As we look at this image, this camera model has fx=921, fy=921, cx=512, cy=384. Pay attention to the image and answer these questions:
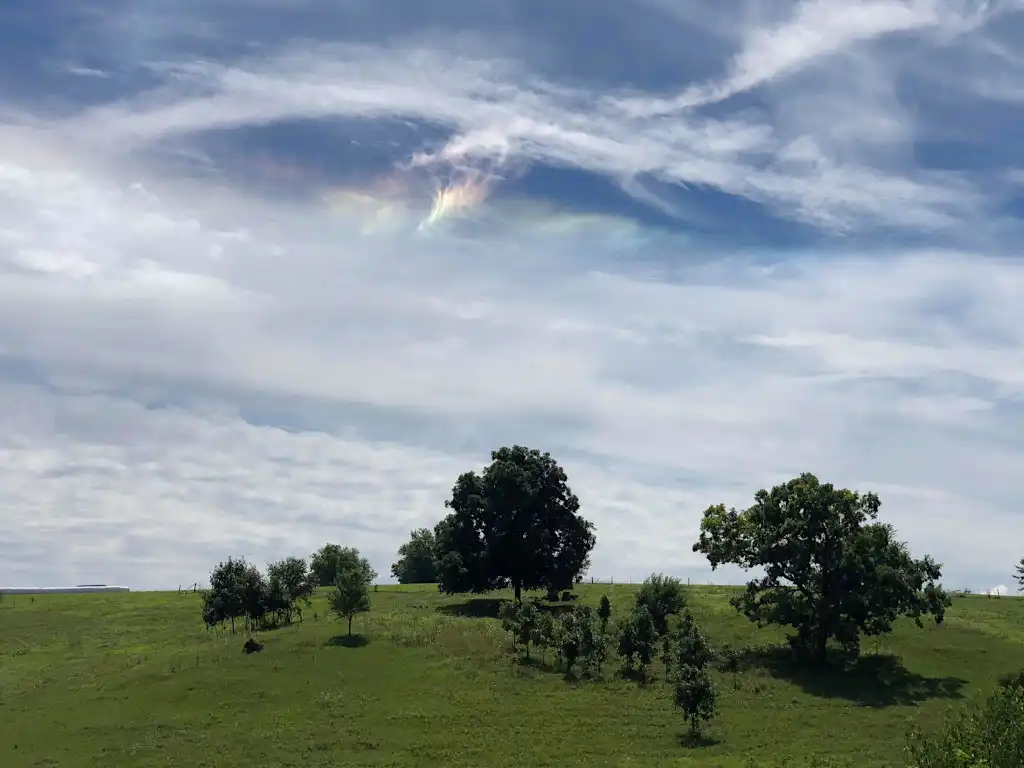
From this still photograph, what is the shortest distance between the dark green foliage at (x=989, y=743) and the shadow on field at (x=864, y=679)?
3955 cm

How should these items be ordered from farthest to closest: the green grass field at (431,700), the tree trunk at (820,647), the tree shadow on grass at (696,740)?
the tree trunk at (820,647), the tree shadow on grass at (696,740), the green grass field at (431,700)

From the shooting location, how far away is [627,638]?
88.9 metres

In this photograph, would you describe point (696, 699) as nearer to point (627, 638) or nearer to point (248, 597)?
point (627, 638)

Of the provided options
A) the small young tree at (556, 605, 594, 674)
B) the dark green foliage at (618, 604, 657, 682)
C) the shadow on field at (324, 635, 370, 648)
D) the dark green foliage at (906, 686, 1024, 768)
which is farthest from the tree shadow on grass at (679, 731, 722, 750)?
the shadow on field at (324, 635, 370, 648)

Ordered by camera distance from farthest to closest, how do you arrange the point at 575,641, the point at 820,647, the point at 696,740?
the point at 820,647, the point at 575,641, the point at 696,740

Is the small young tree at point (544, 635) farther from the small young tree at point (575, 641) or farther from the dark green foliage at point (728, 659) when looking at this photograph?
the dark green foliage at point (728, 659)

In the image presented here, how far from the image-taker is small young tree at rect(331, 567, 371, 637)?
322ft

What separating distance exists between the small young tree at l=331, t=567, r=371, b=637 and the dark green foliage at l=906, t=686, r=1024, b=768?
67255 millimetres

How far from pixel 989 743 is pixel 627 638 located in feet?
176

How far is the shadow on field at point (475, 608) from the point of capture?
4427 inches

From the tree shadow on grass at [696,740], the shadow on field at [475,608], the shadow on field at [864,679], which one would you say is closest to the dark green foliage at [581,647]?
the shadow on field at [864,679]

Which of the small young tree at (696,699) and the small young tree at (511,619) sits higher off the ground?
the small young tree at (511,619)

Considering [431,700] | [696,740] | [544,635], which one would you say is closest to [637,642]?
[544,635]

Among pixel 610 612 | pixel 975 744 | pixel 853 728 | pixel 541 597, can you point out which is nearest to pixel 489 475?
pixel 541 597
